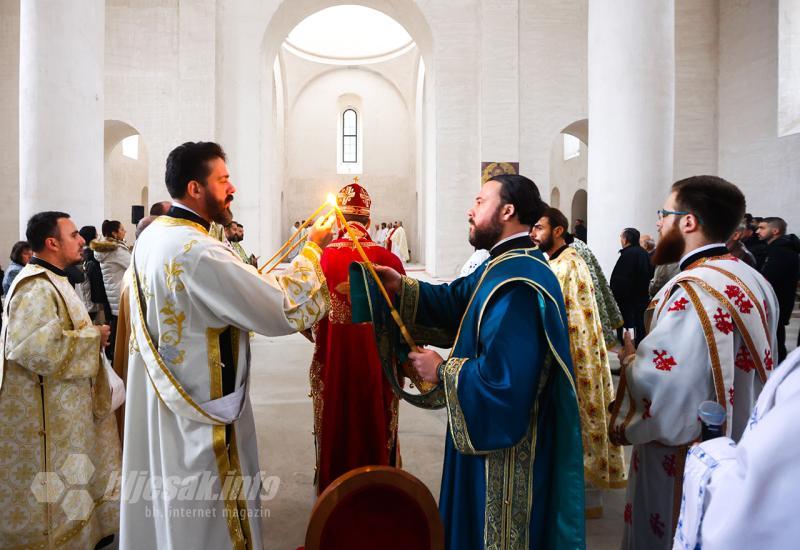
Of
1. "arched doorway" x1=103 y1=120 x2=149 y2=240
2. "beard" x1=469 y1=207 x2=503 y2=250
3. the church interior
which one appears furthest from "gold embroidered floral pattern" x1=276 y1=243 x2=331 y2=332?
"arched doorway" x1=103 y1=120 x2=149 y2=240

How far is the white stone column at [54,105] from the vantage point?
625 cm

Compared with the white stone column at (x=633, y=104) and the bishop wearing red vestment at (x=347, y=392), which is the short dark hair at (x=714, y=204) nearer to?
the bishop wearing red vestment at (x=347, y=392)

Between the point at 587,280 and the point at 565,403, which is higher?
the point at 587,280

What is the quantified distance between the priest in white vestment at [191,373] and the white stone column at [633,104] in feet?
19.3

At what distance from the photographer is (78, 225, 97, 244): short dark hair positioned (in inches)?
250

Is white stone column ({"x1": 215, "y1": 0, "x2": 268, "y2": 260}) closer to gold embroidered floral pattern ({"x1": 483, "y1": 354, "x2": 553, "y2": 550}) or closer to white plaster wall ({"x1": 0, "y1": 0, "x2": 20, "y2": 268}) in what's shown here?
white plaster wall ({"x1": 0, "y1": 0, "x2": 20, "y2": 268})

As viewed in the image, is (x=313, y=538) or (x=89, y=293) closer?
(x=313, y=538)

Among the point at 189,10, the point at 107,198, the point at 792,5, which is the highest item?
the point at 189,10

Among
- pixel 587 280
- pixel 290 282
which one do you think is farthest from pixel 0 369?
pixel 587 280

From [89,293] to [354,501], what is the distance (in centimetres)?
528

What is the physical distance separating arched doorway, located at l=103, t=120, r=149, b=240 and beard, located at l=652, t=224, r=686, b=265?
55.4 feet

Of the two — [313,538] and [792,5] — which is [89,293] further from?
[792,5]

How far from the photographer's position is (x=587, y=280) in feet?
11.9

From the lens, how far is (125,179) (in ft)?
64.6
